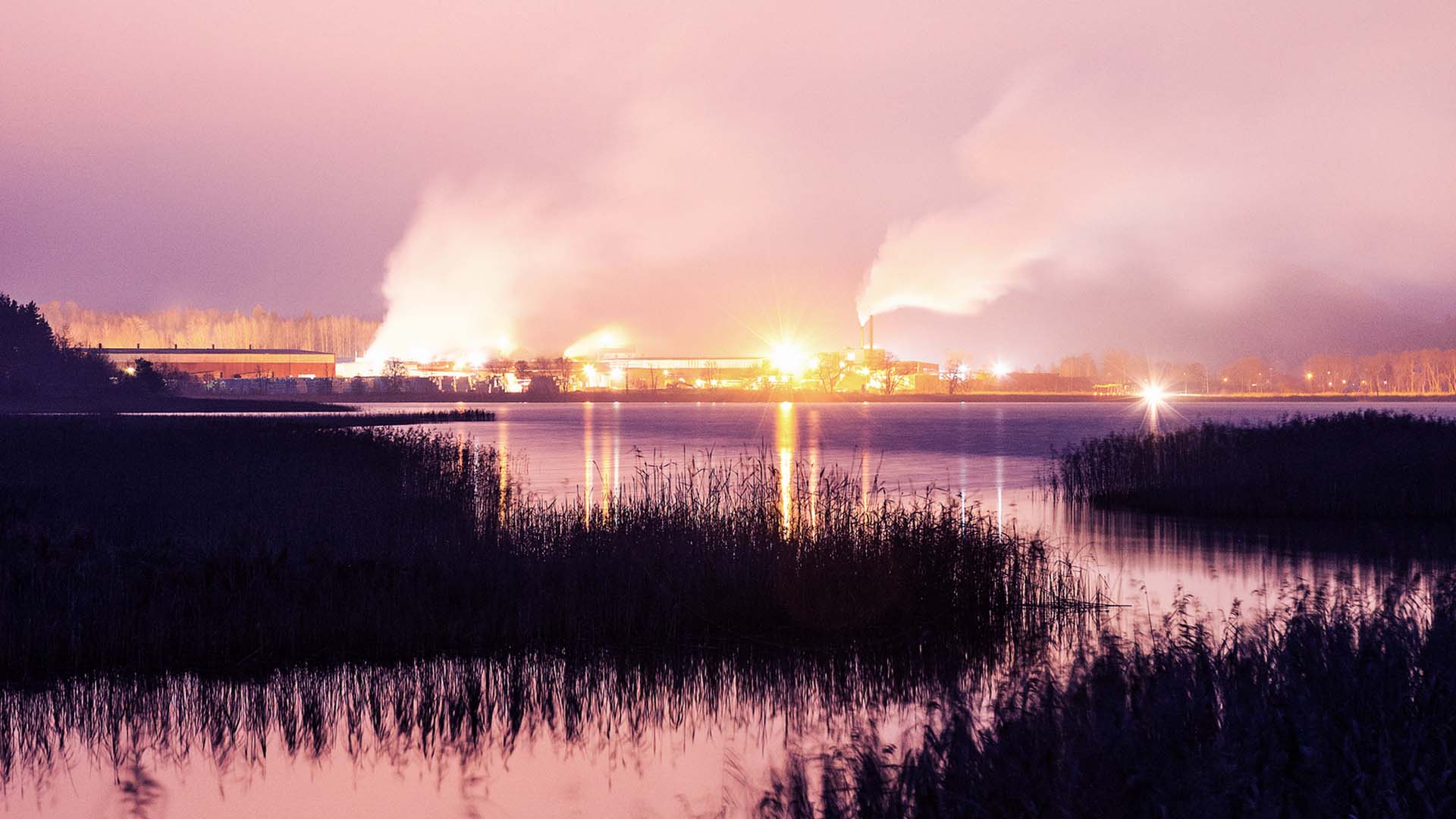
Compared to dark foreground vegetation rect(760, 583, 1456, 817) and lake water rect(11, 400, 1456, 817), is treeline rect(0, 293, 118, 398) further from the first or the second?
dark foreground vegetation rect(760, 583, 1456, 817)

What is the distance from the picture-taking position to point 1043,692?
10164mm

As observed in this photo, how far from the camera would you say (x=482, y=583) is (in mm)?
17062

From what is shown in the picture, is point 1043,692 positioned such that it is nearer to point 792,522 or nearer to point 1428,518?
point 792,522

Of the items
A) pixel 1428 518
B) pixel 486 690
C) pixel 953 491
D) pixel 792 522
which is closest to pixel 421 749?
pixel 486 690

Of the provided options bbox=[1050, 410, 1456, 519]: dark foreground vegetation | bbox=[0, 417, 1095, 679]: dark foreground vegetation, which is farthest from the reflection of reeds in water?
bbox=[1050, 410, 1456, 519]: dark foreground vegetation

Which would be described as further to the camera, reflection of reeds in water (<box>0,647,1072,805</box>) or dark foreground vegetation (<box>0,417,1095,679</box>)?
dark foreground vegetation (<box>0,417,1095,679</box>)

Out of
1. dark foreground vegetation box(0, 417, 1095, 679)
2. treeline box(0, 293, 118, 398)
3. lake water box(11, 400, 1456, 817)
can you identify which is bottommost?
lake water box(11, 400, 1456, 817)

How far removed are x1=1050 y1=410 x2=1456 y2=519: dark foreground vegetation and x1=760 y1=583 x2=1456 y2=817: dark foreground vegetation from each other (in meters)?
21.0

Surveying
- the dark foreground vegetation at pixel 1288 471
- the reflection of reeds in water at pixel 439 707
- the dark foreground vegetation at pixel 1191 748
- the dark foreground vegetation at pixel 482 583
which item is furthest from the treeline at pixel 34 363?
the dark foreground vegetation at pixel 1191 748

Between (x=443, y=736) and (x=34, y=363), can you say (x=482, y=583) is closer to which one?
(x=443, y=736)

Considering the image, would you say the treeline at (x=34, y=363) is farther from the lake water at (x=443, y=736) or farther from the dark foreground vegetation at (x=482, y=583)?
the lake water at (x=443, y=736)

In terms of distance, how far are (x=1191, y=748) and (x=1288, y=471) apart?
27319 millimetres

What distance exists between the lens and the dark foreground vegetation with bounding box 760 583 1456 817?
24.1 feet

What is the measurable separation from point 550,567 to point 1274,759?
12089 mm
